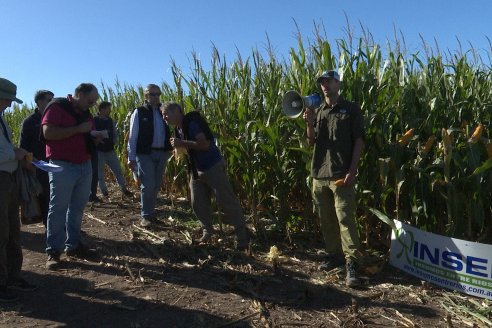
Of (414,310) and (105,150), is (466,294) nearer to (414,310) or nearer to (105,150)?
(414,310)

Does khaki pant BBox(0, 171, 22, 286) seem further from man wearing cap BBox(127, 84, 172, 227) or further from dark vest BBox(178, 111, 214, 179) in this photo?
man wearing cap BBox(127, 84, 172, 227)

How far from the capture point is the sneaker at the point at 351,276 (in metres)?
3.99

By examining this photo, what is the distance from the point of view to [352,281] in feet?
13.1

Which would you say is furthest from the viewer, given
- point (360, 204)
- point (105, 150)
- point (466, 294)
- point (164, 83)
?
point (164, 83)

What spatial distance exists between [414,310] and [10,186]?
10.8 ft

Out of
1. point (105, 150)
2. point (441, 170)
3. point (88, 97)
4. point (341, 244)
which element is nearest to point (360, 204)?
point (341, 244)

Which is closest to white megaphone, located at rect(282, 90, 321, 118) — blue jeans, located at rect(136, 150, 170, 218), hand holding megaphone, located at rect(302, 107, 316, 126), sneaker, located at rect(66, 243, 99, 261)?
hand holding megaphone, located at rect(302, 107, 316, 126)

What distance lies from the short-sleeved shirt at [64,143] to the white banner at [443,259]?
2982 mm

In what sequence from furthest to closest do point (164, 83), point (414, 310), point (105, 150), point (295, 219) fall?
point (164, 83) → point (105, 150) → point (295, 219) → point (414, 310)

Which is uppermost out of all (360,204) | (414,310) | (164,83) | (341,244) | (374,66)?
(164,83)

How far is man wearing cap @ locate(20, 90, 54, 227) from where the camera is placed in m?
4.98

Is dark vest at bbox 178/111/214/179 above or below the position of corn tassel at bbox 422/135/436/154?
above

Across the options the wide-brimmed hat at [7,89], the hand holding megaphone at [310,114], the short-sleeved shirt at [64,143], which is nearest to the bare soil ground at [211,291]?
the short-sleeved shirt at [64,143]

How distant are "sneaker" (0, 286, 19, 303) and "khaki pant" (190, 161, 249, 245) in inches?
78.0
